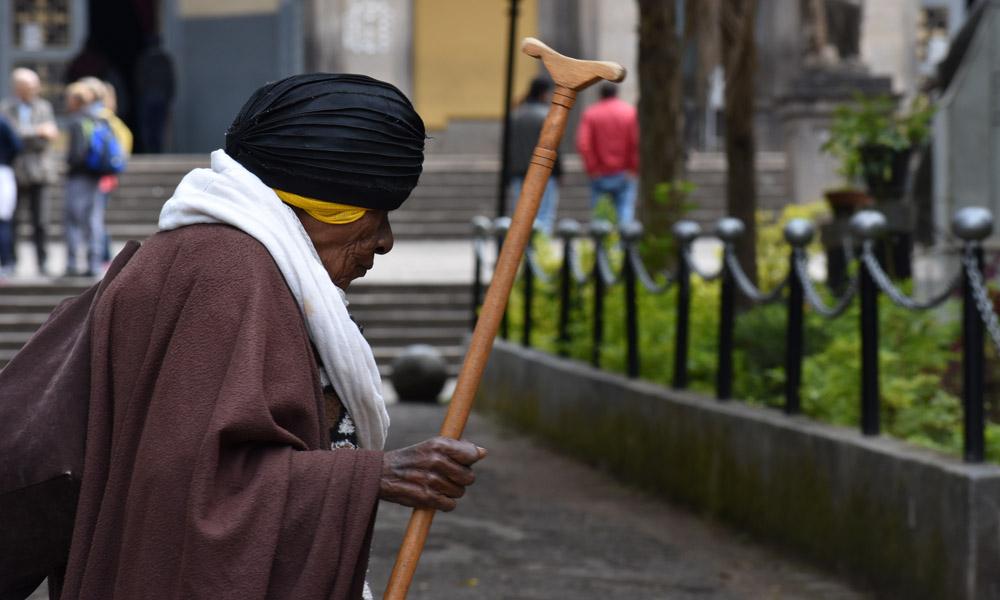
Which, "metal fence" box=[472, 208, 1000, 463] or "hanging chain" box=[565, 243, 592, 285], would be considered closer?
"metal fence" box=[472, 208, 1000, 463]

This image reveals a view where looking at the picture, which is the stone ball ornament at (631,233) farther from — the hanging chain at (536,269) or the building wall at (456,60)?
the building wall at (456,60)

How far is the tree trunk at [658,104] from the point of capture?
1238cm

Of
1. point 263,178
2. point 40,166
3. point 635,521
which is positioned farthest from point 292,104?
point 40,166

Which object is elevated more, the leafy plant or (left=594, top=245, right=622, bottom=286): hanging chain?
the leafy plant

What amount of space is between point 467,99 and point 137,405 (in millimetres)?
25060

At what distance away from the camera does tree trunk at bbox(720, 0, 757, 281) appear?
11.9m

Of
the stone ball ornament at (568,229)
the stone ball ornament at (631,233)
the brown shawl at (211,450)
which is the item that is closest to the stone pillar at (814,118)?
the stone ball ornament at (568,229)

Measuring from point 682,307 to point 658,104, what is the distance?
359 centimetres

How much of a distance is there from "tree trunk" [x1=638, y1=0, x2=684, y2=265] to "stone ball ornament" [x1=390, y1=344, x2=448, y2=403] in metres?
2.04

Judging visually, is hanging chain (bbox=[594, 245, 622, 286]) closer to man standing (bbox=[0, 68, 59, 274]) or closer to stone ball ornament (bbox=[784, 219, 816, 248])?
stone ball ornament (bbox=[784, 219, 816, 248])

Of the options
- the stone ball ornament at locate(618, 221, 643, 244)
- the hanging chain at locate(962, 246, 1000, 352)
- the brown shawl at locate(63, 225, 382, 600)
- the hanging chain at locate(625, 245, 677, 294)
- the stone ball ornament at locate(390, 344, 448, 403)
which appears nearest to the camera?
the brown shawl at locate(63, 225, 382, 600)

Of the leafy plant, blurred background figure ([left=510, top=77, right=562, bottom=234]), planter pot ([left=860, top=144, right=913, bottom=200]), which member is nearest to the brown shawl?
the leafy plant

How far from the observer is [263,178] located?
2.97 metres

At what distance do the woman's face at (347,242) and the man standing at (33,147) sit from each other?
14.1 metres
